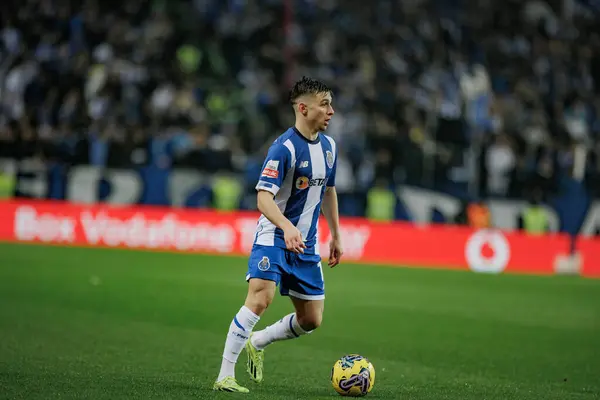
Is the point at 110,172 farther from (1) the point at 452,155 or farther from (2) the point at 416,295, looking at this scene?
(2) the point at 416,295

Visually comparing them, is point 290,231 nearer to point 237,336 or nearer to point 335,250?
point 237,336

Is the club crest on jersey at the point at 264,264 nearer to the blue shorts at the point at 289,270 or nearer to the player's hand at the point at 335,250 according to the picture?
the blue shorts at the point at 289,270

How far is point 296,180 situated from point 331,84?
52.8 ft

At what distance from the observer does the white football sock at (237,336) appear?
6.93 m

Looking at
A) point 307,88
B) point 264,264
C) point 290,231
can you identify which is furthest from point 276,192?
point 307,88

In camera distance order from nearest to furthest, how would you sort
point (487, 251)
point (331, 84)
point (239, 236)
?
point (487, 251) → point (239, 236) → point (331, 84)

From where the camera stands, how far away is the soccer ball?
7.02m

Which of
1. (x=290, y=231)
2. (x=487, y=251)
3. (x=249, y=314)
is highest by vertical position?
(x=290, y=231)

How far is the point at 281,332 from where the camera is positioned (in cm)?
752

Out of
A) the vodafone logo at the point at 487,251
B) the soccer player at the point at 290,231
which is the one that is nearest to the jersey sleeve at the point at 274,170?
the soccer player at the point at 290,231

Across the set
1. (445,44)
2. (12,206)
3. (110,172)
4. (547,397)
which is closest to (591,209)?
(445,44)

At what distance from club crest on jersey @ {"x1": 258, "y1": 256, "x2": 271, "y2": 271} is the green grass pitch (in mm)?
824

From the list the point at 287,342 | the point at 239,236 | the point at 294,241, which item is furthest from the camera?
the point at 239,236

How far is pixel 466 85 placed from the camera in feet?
A: 74.1
